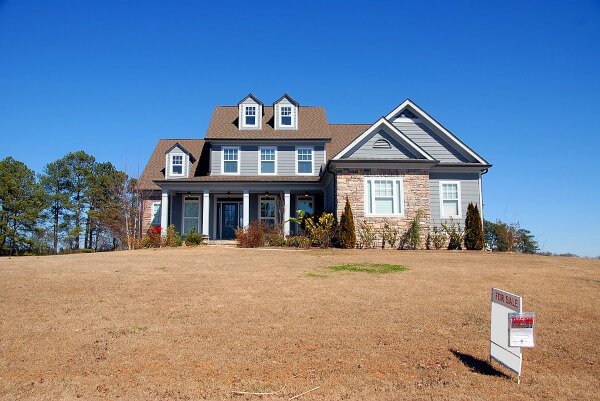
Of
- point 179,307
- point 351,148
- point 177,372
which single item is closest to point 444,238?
point 351,148

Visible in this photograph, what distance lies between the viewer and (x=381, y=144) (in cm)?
1836

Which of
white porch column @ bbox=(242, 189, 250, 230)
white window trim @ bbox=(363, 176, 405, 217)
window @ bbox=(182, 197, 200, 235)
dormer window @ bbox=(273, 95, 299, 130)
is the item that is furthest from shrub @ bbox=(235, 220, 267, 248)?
dormer window @ bbox=(273, 95, 299, 130)

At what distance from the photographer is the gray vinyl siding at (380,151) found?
18.2 meters

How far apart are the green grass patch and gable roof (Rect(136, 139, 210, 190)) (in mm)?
14011

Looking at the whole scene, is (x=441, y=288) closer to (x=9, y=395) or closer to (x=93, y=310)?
(x=93, y=310)

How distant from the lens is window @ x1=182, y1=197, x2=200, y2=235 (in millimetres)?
24000

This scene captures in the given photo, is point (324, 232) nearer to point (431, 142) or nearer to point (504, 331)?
point (431, 142)

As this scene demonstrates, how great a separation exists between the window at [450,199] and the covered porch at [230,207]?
20.3ft

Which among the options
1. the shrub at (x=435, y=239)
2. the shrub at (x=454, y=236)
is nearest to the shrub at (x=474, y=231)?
the shrub at (x=454, y=236)

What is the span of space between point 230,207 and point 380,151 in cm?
1040

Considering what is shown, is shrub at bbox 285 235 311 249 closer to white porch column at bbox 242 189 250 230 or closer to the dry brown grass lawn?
white porch column at bbox 242 189 250 230

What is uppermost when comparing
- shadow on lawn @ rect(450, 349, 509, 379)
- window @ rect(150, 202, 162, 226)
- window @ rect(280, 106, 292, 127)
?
window @ rect(280, 106, 292, 127)

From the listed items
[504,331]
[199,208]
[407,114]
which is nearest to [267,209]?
[199,208]

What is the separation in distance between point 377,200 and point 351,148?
248 cm
